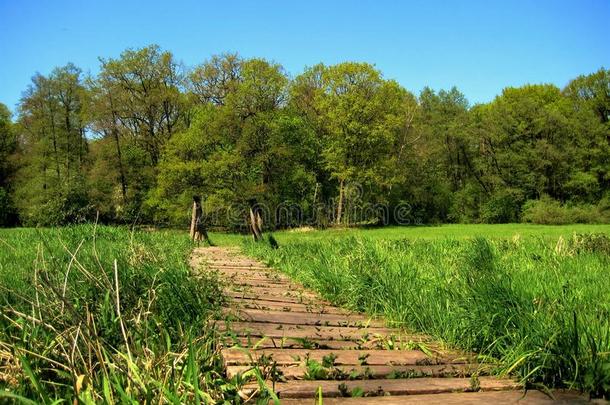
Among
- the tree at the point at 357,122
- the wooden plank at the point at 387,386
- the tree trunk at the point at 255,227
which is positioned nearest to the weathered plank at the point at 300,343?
the wooden plank at the point at 387,386

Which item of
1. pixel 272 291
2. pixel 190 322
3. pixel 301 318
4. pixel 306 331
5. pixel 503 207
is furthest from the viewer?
pixel 503 207

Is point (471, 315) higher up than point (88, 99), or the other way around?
point (88, 99)

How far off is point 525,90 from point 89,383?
7327 cm

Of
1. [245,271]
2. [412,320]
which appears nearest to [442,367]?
[412,320]

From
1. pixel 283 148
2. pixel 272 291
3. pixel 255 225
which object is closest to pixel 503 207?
pixel 283 148

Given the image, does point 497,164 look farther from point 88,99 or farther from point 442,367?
point 442,367

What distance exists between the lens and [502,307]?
14.7ft

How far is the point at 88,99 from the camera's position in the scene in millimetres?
49531

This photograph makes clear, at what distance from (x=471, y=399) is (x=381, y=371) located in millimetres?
685

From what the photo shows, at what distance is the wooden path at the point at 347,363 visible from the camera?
121 inches

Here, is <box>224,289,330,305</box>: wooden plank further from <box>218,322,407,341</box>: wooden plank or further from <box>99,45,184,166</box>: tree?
<box>99,45,184,166</box>: tree

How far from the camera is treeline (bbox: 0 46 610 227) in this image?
4691 cm

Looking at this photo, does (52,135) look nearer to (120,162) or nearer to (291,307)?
(120,162)

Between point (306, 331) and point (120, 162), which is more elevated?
point (120, 162)
